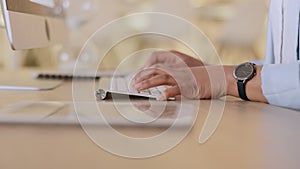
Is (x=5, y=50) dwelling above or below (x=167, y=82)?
above

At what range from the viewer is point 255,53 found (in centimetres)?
280

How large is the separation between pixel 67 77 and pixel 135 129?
847 mm

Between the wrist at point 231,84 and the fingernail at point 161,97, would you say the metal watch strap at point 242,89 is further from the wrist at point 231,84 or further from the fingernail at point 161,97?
the fingernail at point 161,97

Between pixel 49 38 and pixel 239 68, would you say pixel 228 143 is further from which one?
pixel 49 38

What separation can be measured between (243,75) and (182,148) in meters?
0.41

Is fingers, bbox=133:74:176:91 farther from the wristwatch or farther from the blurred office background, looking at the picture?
the blurred office background

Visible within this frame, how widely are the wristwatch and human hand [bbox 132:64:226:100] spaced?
0.03 meters

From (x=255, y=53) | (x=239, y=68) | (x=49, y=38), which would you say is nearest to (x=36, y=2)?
(x=49, y=38)

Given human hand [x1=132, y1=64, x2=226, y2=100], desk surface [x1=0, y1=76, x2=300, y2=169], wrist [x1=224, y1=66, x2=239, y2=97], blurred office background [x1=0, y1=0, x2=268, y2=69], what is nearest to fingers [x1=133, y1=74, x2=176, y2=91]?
human hand [x1=132, y1=64, x2=226, y2=100]

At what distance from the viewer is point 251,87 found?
0.83 meters

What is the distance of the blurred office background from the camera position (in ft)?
8.93

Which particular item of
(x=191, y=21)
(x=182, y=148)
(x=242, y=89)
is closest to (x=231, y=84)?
(x=242, y=89)

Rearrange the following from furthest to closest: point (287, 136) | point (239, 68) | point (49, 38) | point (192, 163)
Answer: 1. point (49, 38)
2. point (239, 68)
3. point (287, 136)
4. point (192, 163)

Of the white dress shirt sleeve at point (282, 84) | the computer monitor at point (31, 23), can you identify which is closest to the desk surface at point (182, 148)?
the white dress shirt sleeve at point (282, 84)
